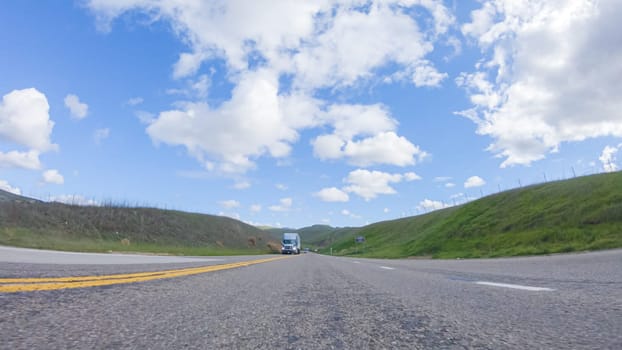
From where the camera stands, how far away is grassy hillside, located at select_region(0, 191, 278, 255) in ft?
122

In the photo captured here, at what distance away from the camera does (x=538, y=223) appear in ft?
129

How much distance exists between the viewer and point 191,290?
3.43 m

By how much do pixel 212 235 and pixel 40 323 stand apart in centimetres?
9473

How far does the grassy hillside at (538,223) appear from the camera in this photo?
1078 inches

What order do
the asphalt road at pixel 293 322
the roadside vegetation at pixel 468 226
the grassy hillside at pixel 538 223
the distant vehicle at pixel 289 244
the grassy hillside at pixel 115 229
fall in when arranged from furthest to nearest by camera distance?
the distant vehicle at pixel 289 244
the grassy hillside at pixel 115 229
the roadside vegetation at pixel 468 226
the grassy hillside at pixel 538 223
the asphalt road at pixel 293 322

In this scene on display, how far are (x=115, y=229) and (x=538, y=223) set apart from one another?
2650 inches

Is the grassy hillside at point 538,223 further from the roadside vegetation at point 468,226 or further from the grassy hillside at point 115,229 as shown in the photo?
the grassy hillside at point 115,229

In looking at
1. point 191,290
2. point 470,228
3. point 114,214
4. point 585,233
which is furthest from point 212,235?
point 191,290

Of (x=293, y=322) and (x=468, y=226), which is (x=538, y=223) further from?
(x=293, y=322)

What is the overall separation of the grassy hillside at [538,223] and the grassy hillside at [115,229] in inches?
1300

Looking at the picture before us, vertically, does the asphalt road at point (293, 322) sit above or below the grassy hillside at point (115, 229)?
below

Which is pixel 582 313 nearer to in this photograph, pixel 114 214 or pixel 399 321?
pixel 399 321

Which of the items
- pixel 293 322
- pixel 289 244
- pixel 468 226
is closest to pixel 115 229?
pixel 289 244

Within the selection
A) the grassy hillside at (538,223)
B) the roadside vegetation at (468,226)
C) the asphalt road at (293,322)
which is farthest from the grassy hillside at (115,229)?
the grassy hillside at (538,223)
